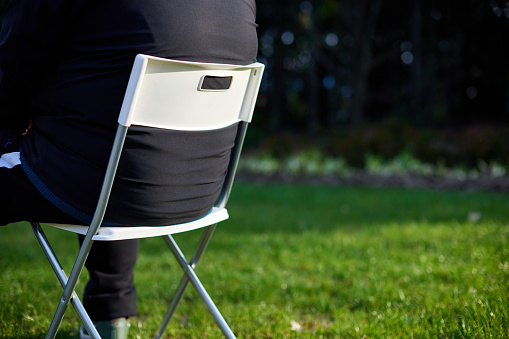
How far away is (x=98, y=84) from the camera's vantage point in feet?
4.36

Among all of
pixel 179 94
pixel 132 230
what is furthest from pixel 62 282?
pixel 179 94

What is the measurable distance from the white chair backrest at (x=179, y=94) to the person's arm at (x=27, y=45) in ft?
1.01

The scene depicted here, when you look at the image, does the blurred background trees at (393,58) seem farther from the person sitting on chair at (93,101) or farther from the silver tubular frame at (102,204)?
the silver tubular frame at (102,204)

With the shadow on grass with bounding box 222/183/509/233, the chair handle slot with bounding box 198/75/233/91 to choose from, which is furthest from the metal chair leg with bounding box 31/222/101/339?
the shadow on grass with bounding box 222/183/509/233

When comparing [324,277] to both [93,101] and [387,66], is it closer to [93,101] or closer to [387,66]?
[93,101]

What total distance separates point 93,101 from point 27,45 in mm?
252

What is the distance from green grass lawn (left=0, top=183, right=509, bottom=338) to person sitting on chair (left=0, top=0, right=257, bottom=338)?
3.26ft

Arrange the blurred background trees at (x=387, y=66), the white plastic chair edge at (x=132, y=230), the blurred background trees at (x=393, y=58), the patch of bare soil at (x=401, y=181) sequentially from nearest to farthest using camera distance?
the white plastic chair edge at (x=132, y=230)
the patch of bare soil at (x=401, y=181)
the blurred background trees at (x=387, y=66)
the blurred background trees at (x=393, y=58)

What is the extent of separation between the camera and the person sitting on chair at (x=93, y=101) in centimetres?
131

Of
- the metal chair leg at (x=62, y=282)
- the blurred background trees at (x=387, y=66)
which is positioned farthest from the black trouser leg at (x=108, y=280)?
the blurred background trees at (x=387, y=66)

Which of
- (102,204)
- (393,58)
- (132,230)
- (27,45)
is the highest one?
(27,45)

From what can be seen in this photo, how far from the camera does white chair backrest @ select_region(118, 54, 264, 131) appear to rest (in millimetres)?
1236

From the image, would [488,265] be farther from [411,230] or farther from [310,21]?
[310,21]

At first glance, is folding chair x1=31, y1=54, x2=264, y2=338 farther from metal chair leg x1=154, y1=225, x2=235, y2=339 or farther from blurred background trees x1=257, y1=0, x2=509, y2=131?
blurred background trees x1=257, y1=0, x2=509, y2=131
